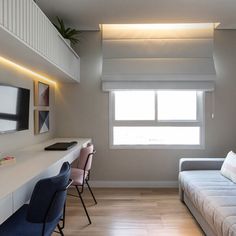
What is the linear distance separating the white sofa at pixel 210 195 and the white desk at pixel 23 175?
4.58 feet

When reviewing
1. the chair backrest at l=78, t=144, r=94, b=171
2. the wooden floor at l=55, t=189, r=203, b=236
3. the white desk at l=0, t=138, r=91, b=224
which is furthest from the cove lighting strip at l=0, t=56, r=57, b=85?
the wooden floor at l=55, t=189, r=203, b=236

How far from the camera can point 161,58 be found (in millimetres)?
4145

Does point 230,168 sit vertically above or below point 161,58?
below

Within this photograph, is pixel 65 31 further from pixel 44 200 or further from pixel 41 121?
pixel 44 200

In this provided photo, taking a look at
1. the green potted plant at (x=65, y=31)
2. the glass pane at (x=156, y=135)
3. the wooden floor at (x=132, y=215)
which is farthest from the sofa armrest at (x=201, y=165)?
the green potted plant at (x=65, y=31)

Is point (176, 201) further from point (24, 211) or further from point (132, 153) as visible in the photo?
point (24, 211)

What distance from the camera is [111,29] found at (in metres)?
4.21

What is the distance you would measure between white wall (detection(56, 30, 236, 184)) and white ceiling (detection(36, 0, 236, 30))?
73cm

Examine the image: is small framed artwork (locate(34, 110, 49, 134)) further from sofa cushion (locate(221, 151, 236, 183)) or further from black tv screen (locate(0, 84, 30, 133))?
sofa cushion (locate(221, 151, 236, 183))

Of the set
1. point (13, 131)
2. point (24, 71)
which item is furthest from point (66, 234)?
point (24, 71)

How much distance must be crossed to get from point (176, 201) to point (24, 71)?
265 centimetres

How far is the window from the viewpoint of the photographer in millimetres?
4320

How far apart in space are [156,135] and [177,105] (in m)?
0.62

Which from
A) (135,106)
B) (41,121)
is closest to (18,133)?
(41,121)
